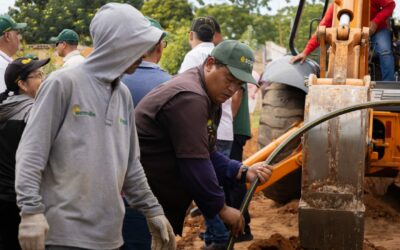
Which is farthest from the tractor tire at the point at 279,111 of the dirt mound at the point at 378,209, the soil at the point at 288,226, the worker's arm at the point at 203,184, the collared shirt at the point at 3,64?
the worker's arm at the point at 203,184

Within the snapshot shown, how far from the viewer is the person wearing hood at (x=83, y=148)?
3.27 meters

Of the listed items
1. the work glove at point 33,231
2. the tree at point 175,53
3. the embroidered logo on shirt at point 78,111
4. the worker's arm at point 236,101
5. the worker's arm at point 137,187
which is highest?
the tree at point 175,53

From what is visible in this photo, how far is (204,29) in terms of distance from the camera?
7160mm

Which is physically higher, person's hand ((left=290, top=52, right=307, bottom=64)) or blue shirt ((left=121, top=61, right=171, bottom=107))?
person's hand ((left=290, top=52, right=307, bottom=64))

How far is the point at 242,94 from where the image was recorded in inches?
284

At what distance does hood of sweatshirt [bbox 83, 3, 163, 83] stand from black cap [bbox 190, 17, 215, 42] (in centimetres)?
357

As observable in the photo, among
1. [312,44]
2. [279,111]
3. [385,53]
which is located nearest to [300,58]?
[312,44]

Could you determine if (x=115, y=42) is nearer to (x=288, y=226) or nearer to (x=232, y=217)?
(x=232, y=217)

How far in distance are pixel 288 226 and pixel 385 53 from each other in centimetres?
194

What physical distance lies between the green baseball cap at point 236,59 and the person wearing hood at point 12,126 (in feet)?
3.53

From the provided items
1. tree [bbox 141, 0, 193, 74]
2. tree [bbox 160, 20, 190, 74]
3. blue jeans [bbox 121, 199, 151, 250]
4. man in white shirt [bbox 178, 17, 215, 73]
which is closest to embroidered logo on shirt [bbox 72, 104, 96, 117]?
blue jeans [bbox 121, 199, 151, 250]

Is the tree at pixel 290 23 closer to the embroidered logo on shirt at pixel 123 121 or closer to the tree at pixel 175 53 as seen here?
the tree at pixel 175 53

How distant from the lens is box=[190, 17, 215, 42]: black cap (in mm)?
7164

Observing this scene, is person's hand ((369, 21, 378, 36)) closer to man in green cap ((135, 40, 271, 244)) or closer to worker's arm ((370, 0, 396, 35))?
worker's arm ((370, 0, 396, 35))
